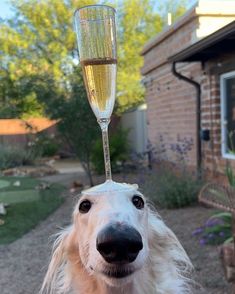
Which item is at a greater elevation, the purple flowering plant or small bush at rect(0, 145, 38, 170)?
the purple flowering plant

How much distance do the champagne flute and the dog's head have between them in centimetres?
25

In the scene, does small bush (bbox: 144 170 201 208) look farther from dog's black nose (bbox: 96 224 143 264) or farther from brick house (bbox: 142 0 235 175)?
dog's black nose (bbox: 96 224 143 264)

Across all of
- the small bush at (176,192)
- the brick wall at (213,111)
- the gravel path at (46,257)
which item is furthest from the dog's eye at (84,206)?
the brick wall at (213,111)

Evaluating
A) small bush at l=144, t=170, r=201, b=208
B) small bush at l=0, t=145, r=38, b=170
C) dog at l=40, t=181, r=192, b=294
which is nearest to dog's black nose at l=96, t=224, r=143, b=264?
dog at l=40, t=181, r=192, b=294

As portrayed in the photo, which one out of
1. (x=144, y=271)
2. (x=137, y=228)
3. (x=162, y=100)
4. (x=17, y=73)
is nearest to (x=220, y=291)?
(x=144, y=271)

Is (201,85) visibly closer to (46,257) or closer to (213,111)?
(213,111)

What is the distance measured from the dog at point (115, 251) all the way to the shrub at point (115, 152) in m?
12.1

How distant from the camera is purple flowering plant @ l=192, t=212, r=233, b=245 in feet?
20.3

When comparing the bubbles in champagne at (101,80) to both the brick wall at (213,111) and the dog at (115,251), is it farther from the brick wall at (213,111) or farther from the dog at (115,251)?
the brick wall at (213,111)

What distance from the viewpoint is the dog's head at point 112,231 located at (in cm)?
189

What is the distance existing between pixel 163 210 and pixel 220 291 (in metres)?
3.86

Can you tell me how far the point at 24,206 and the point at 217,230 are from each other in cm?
514

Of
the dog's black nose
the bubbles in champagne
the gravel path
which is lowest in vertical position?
the gravel path

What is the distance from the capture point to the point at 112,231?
1.88 meters
